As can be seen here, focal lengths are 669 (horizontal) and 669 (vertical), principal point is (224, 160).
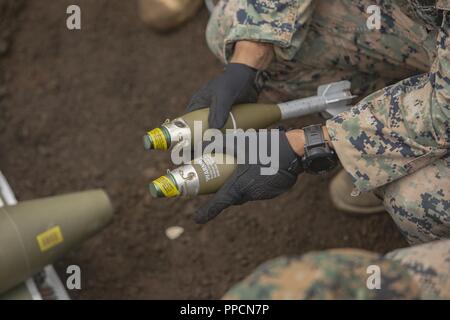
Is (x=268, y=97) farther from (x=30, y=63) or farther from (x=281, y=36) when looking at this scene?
(x=30, y=63)

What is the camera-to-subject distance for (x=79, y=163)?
2225mm

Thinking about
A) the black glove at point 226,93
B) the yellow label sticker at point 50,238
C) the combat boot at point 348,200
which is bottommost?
the combat boot at point 348,200

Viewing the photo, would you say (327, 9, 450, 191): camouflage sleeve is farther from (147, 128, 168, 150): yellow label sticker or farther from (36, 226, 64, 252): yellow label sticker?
(36, 226, 64, 252): yellow label sticker

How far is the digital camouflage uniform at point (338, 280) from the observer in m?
1.00

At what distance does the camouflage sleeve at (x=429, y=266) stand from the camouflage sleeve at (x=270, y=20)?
74cm

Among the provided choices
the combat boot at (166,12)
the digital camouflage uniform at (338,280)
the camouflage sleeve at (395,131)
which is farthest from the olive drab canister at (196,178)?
the combat boot at (166,12)

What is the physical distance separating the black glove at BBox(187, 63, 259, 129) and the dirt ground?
1.71 ft

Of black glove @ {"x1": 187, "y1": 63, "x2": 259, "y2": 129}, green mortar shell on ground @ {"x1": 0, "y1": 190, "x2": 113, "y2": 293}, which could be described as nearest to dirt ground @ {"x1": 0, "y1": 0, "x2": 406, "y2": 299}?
green mortar shell on ground @ {"x1": 0, "y1": 190, "x2": 113, "y2": 293}

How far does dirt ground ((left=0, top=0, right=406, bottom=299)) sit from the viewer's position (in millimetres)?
2076

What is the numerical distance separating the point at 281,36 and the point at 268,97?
0.42m

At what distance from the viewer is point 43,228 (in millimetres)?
1676

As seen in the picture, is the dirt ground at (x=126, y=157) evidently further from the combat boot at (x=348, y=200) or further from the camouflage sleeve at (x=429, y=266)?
the camouflage sleeve at (x=429, y=266)

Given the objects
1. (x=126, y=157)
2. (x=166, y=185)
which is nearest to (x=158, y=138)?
(x=166, y=185)
